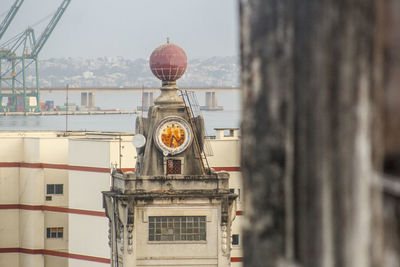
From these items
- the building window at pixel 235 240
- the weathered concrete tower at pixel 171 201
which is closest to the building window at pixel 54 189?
the building window at pixel 235 240

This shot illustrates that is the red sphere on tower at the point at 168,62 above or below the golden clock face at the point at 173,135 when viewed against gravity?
above

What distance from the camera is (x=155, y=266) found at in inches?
953

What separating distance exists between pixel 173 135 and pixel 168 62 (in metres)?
1.85

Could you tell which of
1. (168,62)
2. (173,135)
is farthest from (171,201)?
(168,62)

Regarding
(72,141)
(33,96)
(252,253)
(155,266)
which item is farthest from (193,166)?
(33,96)

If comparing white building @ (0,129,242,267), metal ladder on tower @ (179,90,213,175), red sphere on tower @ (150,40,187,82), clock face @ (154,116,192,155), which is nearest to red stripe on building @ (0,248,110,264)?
white building @ (0,129,242,267)

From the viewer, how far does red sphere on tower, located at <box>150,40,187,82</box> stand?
24.9 m

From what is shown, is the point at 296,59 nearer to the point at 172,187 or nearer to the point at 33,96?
the point at 172,187

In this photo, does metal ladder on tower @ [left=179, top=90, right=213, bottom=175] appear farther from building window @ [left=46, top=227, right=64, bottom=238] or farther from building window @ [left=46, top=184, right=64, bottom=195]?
building window @ [left=46, top=227, right=64, bottom=238]

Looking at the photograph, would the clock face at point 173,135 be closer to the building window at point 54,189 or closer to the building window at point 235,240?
the building window at point 235,240

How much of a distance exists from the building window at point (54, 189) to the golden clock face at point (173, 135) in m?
9.73

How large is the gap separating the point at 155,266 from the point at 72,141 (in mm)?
8462

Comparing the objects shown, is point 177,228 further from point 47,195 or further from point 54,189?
point 47,195

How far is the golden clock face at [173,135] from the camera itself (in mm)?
24672
